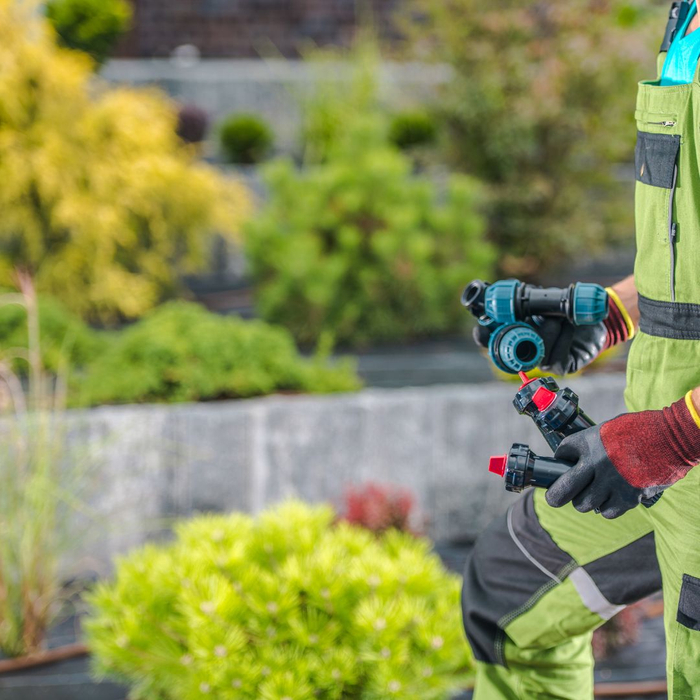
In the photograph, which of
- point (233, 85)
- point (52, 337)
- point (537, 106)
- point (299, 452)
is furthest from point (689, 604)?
point (233, 85)

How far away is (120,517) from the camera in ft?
10.8

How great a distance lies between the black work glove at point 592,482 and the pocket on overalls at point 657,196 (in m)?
0.26

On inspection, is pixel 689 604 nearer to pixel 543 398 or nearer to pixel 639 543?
pixel 639 543

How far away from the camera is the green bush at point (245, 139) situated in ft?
→ 27.3

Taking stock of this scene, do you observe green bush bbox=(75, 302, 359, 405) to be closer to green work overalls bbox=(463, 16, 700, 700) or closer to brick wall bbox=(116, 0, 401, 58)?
green work overalls bbox=(463, 16, 700, 700)

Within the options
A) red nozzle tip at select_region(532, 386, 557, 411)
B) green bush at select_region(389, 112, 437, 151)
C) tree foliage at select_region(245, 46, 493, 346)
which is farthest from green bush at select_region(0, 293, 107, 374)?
green bush at select_region(389, 112, 437, 151)

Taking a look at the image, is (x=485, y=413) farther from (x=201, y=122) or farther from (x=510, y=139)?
(x=201, y=122)

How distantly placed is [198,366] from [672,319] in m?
2.54

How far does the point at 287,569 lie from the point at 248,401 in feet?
4.53

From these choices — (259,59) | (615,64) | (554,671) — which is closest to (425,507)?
(554,671)

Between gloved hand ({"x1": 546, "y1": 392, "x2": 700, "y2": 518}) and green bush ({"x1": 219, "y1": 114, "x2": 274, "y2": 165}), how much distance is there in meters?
7.43

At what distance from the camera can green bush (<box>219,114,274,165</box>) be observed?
327 inches

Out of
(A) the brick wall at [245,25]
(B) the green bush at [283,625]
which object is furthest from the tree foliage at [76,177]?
(A) the brick wall at [245,25]

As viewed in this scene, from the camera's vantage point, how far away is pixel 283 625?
2184 millimetres
